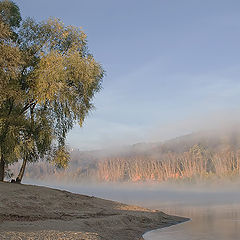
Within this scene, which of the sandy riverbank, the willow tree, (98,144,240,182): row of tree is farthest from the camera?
(98,144,240,182): row of tree

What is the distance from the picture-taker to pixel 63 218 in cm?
2467

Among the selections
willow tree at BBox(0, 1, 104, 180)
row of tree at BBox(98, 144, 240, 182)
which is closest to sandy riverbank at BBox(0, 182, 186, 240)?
willow tree at BBox(0, 1, 104, 180)

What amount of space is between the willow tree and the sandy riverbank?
13.6ft

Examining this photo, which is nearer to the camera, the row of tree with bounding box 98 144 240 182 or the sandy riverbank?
the sandy riverbank

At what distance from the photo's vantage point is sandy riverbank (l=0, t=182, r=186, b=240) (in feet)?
57.8

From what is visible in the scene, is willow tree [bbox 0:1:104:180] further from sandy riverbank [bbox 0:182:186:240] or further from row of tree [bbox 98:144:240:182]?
row of tree [bbox 98:144:240:182]

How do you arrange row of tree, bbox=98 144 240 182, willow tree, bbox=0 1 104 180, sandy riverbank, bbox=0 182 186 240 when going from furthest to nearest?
1. row of tree, bbox=98 144 240 182
2. willow tree, bbox=0 1 104 180
3. sandy riverbank, bbox=0 182 186 240

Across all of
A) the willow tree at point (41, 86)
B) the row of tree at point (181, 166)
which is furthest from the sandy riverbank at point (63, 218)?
the row of tree at point (181, 166)

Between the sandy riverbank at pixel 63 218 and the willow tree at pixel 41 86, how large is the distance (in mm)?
4139

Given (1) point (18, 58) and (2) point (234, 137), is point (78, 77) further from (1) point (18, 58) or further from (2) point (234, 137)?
(2) point (234, 137)

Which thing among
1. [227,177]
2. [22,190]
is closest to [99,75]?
[22,190]

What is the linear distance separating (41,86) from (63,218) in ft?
40.7

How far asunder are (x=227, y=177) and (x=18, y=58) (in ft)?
442

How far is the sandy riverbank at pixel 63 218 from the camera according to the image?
57.8ft
